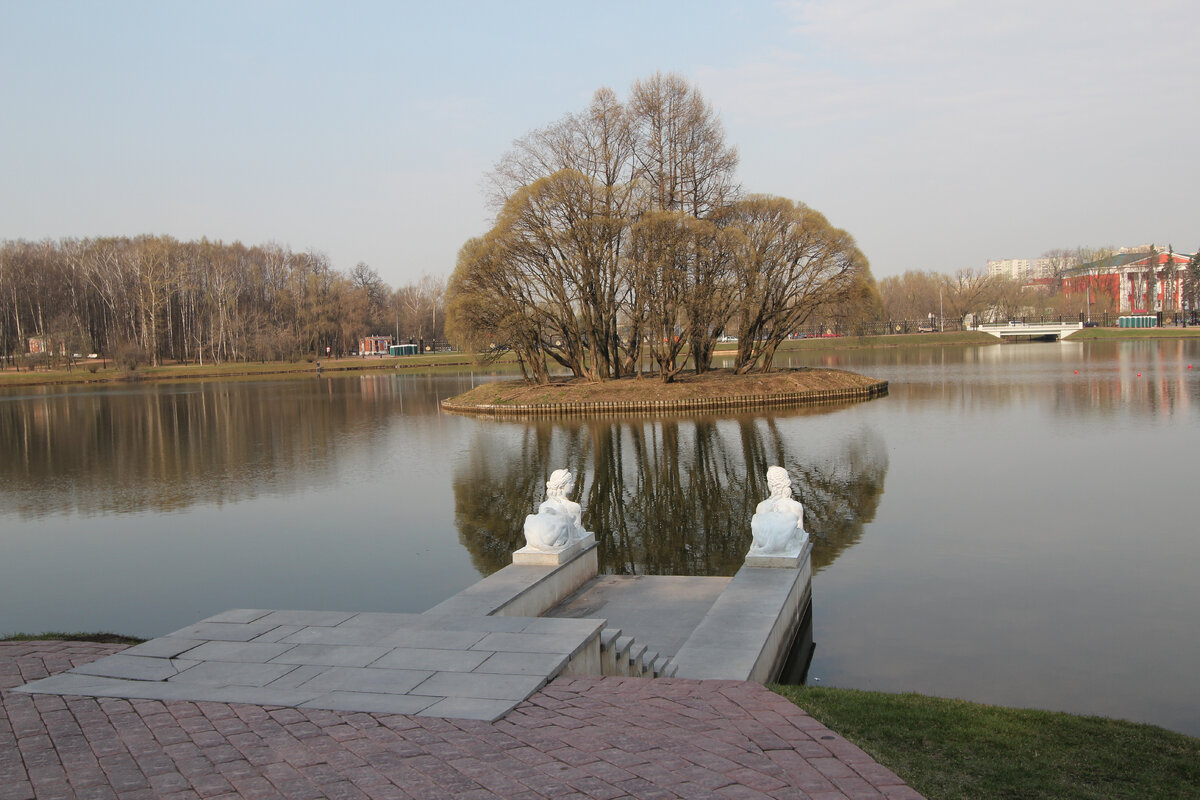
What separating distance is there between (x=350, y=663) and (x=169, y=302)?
3760 inches

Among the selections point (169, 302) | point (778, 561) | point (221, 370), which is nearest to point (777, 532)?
point (778, 561)

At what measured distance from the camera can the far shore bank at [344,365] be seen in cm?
7600

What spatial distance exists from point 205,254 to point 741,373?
73585 millimetres

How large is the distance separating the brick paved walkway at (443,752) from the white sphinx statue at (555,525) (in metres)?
4.86

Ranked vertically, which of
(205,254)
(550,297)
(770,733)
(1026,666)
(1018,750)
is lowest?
(1026,666)

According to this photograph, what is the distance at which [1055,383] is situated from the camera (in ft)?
134

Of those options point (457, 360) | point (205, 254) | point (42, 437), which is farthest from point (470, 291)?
point (205, 254)

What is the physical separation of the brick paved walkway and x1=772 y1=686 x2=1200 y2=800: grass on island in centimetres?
56

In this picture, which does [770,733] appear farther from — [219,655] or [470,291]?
[470,291]

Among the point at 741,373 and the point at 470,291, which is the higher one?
the point at 470,291

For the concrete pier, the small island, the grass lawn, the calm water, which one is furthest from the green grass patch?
the grass lawn

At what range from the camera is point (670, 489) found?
1917cm

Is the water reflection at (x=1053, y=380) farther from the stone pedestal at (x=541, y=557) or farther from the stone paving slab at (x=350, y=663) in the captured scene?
the stone paving slab at (x=350, y=663)

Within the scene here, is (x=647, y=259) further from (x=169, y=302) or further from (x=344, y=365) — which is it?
(x=169, y=302)
